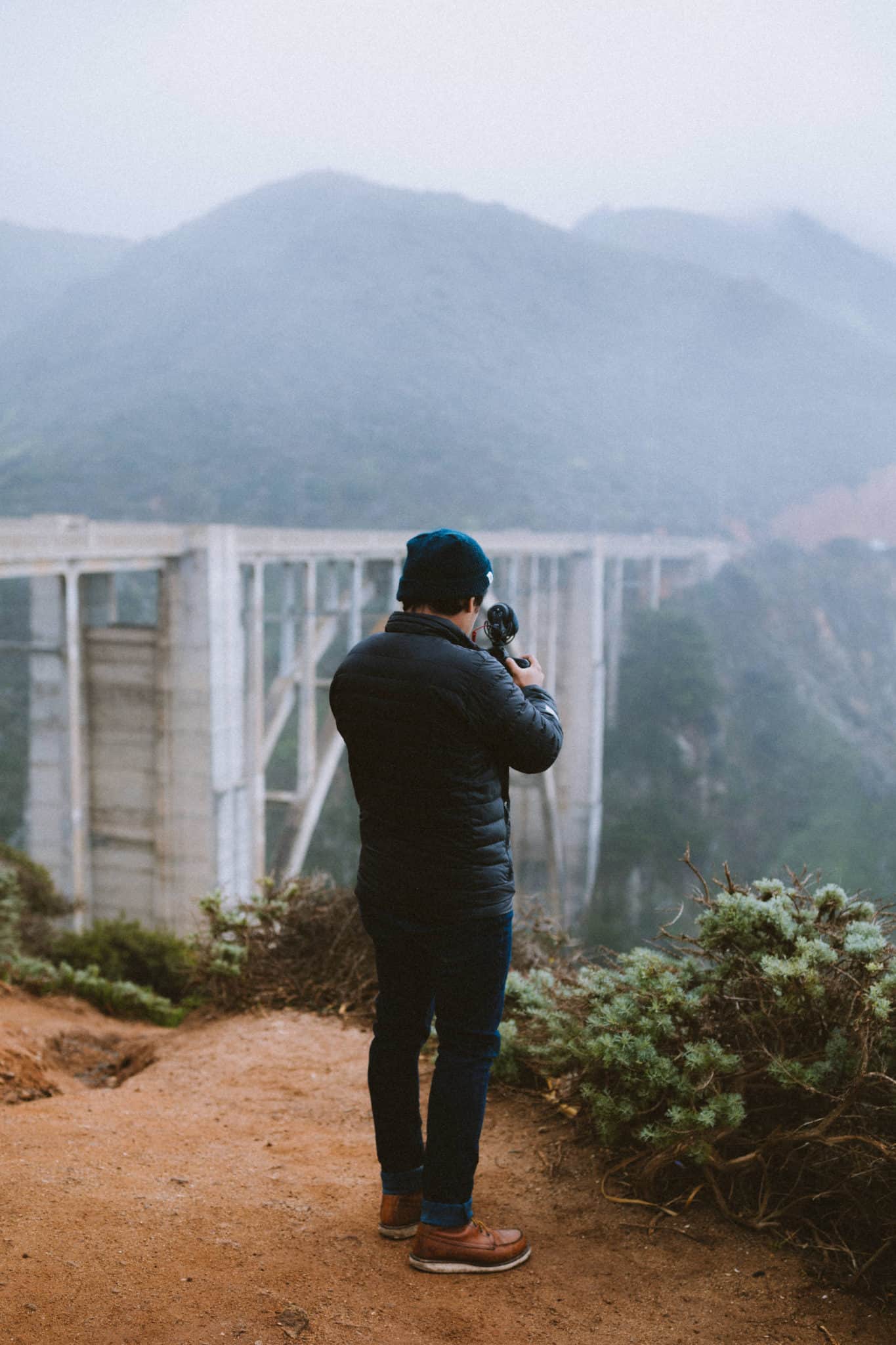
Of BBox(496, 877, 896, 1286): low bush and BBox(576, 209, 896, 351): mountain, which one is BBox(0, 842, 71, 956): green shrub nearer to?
BBox(496, 877, 896, 1286): low bush

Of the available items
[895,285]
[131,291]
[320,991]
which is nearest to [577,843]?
[320,991]

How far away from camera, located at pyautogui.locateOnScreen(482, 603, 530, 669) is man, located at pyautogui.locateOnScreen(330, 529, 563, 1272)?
0.05 m

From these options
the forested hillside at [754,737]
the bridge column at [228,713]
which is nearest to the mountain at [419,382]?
the forested hillside at [754,737]

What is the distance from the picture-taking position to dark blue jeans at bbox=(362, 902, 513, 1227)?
9.24 feet

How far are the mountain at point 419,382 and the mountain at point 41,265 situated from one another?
12567mm

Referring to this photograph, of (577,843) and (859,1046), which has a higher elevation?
(859,1046)

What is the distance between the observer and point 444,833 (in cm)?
277

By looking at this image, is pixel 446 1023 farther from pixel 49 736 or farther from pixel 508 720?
pixel 49 736

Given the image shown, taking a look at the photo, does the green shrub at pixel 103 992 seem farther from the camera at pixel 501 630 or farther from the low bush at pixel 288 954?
the camera at pixel 501 630

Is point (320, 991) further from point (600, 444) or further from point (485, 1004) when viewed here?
point (600, 444)

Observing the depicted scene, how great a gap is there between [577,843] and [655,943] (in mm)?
30189

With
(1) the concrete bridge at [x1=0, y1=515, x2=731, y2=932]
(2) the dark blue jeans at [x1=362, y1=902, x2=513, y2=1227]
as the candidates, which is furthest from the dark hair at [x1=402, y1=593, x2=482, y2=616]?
(1) the concrete bridge at [x1=0, y1=515, x2=731, y2=932]

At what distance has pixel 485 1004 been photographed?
284 centimetres

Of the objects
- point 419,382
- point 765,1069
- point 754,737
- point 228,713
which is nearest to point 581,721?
point 754,737
